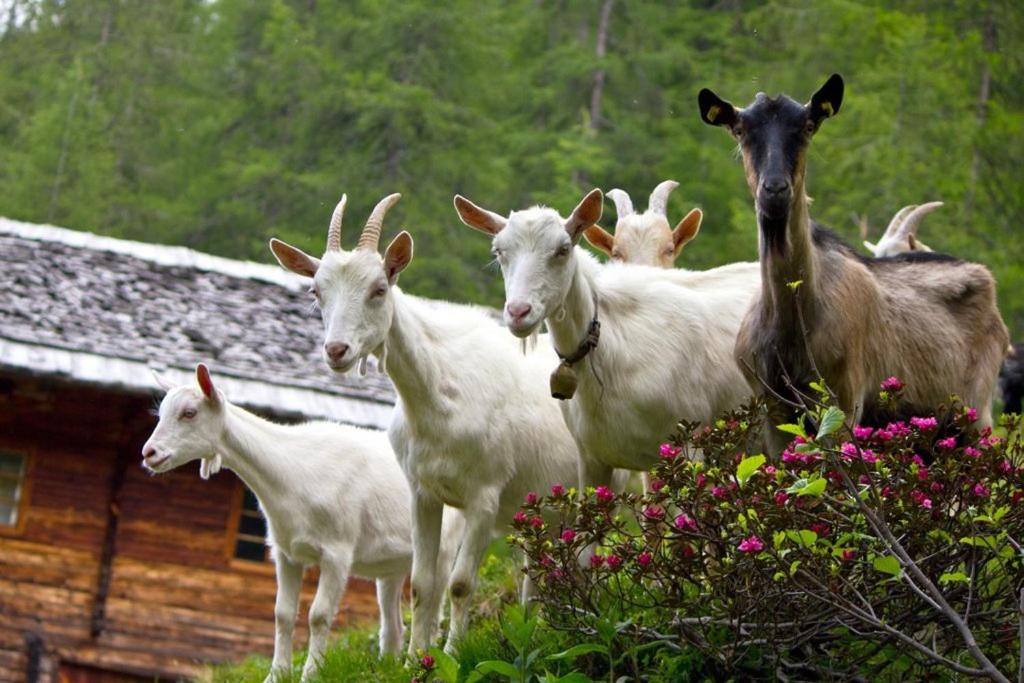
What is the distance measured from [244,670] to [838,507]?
7003mm

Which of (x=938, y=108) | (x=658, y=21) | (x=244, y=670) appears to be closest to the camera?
(x=244, y=670)

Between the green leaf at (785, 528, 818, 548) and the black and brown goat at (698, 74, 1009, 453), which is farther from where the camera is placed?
the black and brown goat at (698, 74, 1009, 453)

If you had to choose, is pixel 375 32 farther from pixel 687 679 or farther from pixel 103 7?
pixel 687 679

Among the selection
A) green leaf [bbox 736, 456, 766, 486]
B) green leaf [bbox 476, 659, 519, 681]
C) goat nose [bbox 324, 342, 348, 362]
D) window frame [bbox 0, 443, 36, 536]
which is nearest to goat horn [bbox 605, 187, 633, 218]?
goat nose [bbox 324, 342, 348, 362]

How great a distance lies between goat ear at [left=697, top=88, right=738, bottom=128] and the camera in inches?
326

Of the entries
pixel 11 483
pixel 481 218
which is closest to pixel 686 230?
pixel 481 218

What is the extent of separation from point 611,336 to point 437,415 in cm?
118

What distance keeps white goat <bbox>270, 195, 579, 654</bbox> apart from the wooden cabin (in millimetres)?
8078

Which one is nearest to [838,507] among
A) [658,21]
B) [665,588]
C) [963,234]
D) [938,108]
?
[665,588]

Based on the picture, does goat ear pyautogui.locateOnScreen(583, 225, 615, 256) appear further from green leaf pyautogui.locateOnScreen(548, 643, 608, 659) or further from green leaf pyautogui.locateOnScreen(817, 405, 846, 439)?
green leaf pyautogui.locateOnScreen(817, 405, 846, 439)

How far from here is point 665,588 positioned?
24.6 feet

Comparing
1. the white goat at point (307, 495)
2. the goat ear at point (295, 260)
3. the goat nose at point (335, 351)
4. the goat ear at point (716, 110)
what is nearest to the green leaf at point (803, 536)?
the goat ear at point (716, 110)

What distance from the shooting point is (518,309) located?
823 centimetres

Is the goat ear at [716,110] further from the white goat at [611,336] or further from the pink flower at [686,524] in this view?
the pink flower at [686,524]
